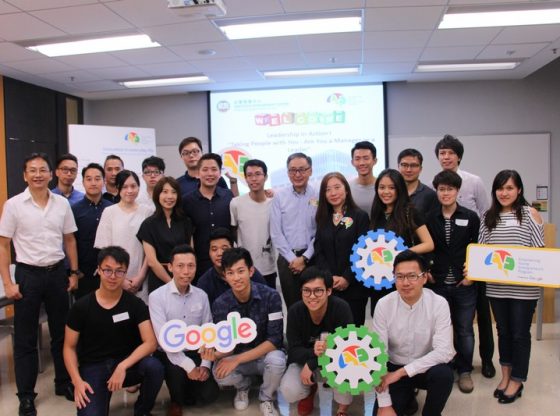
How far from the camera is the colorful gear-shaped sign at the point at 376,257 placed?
8.87ft

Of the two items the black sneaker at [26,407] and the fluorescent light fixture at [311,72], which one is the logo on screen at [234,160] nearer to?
the fluorescent light fixture at [311,72]

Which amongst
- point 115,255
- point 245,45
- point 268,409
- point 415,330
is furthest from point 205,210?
point 245,45

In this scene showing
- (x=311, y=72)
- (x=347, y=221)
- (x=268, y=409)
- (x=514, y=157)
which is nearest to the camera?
(x=268, y=409)

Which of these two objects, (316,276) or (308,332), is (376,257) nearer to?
(316,276)

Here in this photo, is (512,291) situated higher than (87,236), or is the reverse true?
(87,236)

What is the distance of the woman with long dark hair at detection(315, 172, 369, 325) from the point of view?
2855 mm

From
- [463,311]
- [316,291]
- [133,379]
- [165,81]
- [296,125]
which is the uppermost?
[165,81]

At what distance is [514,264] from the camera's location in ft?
8.83

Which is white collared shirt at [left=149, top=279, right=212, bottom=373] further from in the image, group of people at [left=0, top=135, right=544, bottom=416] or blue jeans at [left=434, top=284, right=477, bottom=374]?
blue jeans at [left=434, top=284, right=477, bottom=374]

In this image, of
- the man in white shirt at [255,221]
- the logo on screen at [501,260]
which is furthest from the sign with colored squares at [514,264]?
the man in white shirt at [255,221]

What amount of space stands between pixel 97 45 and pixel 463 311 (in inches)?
162

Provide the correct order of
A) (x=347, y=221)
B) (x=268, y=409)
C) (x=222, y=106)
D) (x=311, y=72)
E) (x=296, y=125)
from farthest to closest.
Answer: (x=222, y=106) → (x=296, y=125) → (x=311, y=72) → (x=347, y=221) → (x=268, y=409)

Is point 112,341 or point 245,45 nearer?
point 112,341

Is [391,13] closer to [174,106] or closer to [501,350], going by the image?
[501,350]
